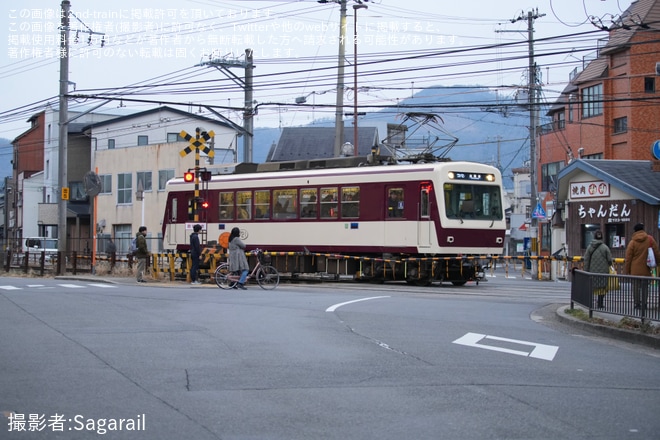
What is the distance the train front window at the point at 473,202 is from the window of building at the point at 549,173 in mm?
26349

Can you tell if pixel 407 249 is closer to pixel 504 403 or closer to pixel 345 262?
pixel 345 262

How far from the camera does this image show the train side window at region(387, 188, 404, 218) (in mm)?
23750

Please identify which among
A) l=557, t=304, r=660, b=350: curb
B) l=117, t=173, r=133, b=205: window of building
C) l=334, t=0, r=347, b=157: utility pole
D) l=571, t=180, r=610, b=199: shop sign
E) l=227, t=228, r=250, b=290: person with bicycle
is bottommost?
l=557, t=304, r=660, b=350: curb

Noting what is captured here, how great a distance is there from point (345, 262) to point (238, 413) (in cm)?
1903

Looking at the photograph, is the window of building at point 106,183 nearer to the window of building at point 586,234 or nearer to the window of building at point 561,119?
the window of building at point 561,119

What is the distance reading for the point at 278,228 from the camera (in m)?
26.5

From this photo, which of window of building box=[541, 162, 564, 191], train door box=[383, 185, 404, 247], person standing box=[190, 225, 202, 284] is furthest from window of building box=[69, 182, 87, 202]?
train door box=[383, 185, 404, 247]

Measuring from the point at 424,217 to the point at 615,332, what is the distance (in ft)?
35.5

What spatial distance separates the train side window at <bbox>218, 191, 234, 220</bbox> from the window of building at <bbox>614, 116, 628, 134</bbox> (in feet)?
78.9

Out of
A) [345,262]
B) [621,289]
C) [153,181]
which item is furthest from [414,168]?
[153,181]

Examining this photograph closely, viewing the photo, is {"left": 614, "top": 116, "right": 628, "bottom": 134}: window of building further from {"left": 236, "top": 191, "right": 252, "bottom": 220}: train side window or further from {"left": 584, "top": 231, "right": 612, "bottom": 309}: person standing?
{"left": 584, "top": 231, "right": 612, "bottom": 309}: person standing

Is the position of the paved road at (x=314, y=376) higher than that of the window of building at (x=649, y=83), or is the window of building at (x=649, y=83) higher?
the window of building at (x=649, y=83)

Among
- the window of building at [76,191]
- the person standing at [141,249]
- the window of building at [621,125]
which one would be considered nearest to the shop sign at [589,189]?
the window of building at [621,125]

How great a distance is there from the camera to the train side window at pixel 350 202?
80.7 feet
